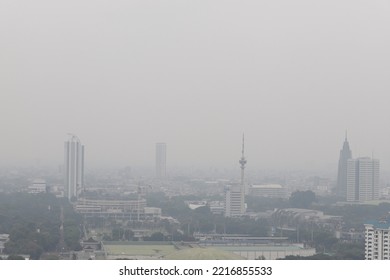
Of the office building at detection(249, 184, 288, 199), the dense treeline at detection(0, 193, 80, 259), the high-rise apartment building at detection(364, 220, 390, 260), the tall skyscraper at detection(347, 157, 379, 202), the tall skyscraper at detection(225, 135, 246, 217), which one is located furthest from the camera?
the tall skyscraper at detection(225, 135, 246, 217)

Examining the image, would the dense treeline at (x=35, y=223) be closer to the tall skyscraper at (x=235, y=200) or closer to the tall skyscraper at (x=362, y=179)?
the tall skyscraper at (x=235, y=200)

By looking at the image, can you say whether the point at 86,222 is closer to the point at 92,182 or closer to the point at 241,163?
the point at 92,182

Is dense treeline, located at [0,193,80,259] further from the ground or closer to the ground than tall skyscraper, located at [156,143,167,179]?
closer to the ground

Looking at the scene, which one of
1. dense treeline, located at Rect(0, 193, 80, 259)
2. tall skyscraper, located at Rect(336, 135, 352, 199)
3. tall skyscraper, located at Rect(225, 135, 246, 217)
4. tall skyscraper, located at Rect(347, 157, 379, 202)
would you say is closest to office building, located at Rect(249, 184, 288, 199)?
tall skyscraper, located at Rect(225, 135, 246, 217)

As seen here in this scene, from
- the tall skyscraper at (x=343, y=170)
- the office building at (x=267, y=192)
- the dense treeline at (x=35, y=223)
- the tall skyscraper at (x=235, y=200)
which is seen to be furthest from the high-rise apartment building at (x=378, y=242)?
the tall skyscraper at (x=235, y=200)


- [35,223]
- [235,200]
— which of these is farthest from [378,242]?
[235,200]

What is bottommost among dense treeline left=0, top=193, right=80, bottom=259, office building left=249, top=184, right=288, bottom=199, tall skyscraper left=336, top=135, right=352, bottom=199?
dense treeline left=0, top=193, right=80, bottom=259

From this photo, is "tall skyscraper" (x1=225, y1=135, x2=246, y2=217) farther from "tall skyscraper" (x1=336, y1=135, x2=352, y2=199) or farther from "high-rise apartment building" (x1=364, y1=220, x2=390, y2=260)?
"high-rise apartment building" (x1=364, y1=220, x2=390, y2=260)
